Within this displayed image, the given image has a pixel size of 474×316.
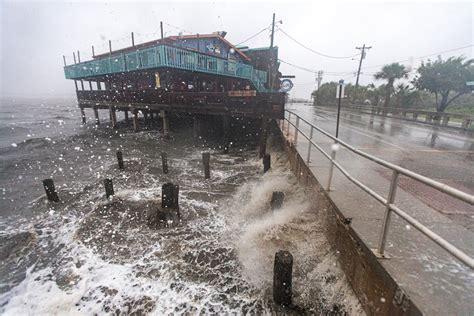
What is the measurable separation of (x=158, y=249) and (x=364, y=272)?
13.4 feet

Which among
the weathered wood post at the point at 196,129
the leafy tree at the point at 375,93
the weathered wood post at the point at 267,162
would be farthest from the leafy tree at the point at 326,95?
the weathered wood post at the point at 267,162

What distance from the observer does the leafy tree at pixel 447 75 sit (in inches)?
728

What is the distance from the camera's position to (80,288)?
13.7 ft

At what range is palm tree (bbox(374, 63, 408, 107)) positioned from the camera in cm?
2677

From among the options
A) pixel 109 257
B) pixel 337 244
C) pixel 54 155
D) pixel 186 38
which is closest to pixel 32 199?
pixel 109 257

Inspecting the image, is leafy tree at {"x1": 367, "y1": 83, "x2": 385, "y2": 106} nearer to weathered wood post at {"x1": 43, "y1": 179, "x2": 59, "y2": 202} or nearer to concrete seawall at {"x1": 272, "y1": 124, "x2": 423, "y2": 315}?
concrete seawall at {"x1": 272, "y1": 124, "x2": 423, "y2": 315}

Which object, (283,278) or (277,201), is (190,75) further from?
(283,278)

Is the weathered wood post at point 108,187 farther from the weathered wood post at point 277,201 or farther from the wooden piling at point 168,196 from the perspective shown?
the weathered wood post at point 277,201

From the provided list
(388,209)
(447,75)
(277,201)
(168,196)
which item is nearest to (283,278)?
(388,209)

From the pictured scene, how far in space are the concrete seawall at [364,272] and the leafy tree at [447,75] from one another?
890 inches

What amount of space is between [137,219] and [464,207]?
23.7ft

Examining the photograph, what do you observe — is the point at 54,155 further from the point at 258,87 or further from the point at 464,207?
the point at 464,207

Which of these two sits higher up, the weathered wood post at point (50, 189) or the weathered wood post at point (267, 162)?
the weathered wood post at point (267, 162)

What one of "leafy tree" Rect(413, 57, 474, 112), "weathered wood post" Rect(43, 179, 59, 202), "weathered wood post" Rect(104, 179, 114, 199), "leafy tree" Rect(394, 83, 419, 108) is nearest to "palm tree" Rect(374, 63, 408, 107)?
"leafy tree" Rect(394, 83, 419, 108)
